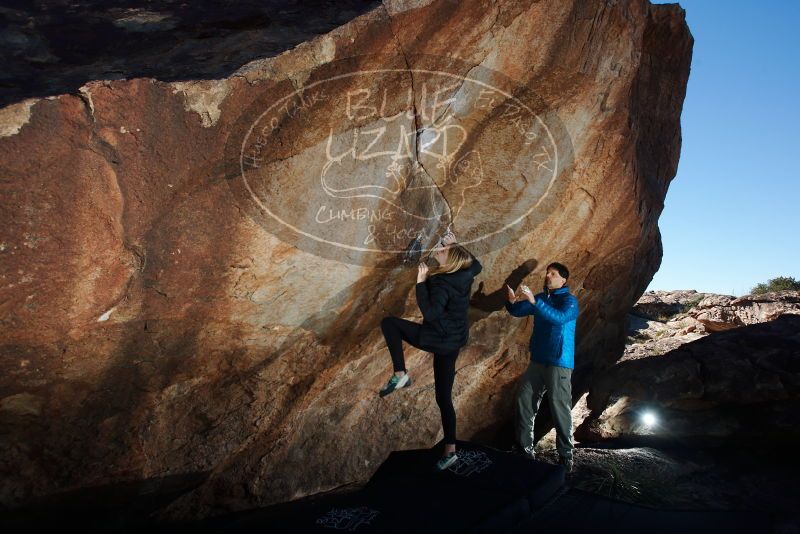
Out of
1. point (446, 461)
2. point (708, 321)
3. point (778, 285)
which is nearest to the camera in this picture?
point (446, 461)

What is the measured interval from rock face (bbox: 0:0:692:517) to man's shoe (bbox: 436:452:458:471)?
1.48 m

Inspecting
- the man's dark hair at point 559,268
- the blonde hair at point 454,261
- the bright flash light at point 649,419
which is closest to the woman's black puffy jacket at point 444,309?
the blonde hair at point 454,261

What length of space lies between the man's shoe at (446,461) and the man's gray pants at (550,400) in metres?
1.09

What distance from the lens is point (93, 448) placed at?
14.3 ft

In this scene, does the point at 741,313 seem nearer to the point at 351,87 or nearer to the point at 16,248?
the point at 351,87

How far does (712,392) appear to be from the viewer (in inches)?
274

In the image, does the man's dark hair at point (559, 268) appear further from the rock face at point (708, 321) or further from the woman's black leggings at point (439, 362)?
the rock face at point (708, 321)

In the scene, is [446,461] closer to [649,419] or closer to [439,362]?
[439,362]

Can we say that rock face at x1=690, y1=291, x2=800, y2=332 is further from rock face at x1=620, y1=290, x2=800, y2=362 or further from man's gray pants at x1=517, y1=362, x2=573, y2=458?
man's gray pants at x1=517, y1=362, x2=573, y2=458

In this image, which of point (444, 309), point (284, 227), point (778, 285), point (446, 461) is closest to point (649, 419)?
point (446, 461)

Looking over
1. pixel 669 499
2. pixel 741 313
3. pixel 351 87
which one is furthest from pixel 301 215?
pixel 741 313

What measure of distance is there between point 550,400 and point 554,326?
0.67 metres

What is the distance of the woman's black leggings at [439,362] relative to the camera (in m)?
4.40

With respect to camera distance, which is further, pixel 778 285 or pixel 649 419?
pixel 778 285
